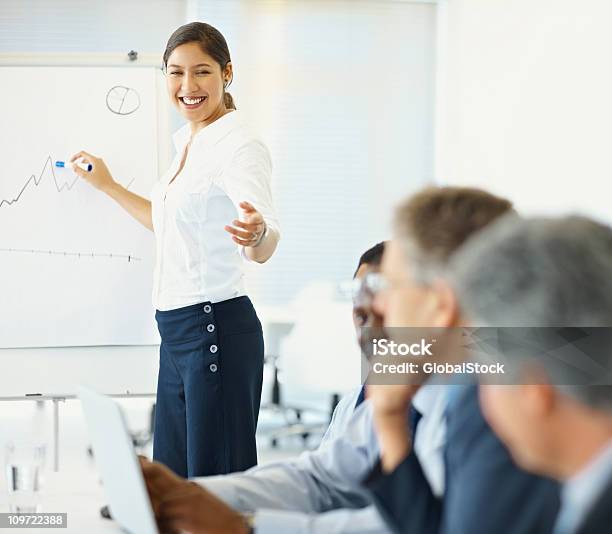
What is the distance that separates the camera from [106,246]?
2.93 metres

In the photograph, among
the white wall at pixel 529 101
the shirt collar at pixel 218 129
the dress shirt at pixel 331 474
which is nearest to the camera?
the dress shirt at pixel 331 474

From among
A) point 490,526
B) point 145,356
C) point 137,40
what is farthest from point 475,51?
point 490,526

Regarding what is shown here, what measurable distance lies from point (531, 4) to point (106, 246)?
2.35 meters

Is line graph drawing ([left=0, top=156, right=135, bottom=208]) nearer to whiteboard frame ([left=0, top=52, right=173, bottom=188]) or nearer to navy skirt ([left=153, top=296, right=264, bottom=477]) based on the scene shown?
whiteboard frame ([left=0, top=52, right=173, bottom=188])

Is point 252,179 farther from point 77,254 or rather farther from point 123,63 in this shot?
point 123,63

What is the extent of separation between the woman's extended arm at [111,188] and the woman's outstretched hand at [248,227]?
92 cm

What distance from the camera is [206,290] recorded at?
2.23 m

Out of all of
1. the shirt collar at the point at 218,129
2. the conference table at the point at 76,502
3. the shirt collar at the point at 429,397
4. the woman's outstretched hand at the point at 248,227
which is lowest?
the conference table at the point at 76,502

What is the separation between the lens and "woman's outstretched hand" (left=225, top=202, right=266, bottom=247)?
1933 millimetres

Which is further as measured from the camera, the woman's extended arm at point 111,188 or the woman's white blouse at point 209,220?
the woman's extended arm at point 111,188

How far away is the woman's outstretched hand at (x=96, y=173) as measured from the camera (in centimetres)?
289

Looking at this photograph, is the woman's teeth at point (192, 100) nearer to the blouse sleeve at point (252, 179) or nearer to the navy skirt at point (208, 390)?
the blouse sleeve at point (252, 179)

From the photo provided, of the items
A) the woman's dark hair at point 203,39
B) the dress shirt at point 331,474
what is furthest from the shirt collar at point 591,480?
the woman's dark hair at point 203,39

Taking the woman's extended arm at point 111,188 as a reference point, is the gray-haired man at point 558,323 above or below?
below
